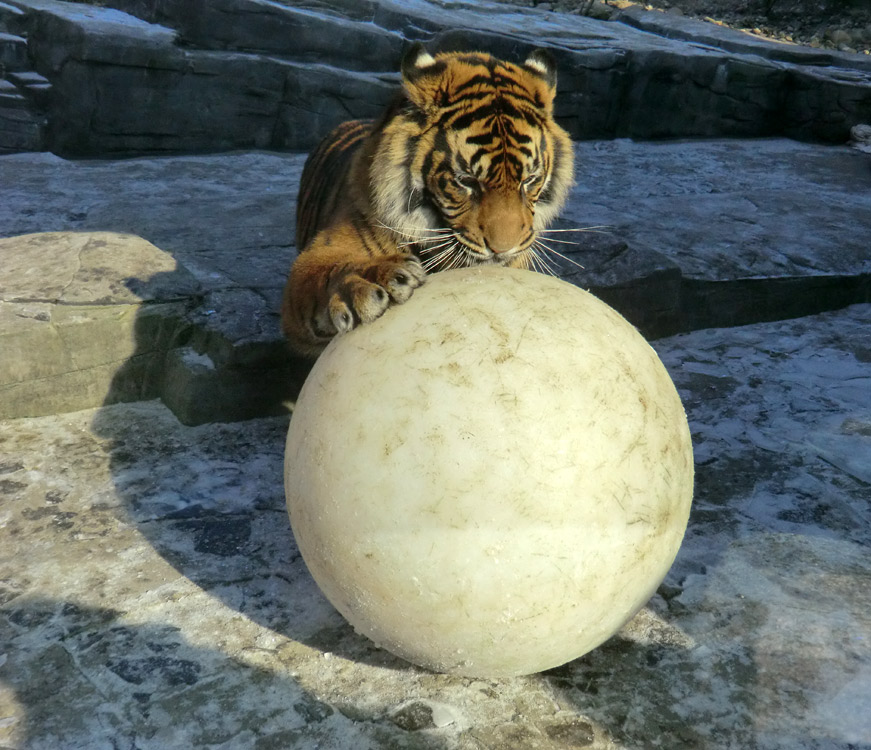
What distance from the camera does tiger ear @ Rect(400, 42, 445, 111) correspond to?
323 cm

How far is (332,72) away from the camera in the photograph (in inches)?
300

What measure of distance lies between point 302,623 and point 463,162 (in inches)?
61.0

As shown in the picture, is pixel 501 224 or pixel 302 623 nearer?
pixel 302 623

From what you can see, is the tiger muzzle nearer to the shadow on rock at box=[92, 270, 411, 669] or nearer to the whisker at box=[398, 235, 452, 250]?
the whisker at box=[398, 235, 452, 250]

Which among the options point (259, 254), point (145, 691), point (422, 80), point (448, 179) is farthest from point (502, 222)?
point (259, 254)

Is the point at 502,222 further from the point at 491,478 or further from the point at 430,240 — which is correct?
the point at 491,478

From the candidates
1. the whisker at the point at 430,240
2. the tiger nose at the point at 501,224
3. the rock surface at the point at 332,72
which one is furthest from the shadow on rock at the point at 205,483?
the rock surface at the point at 332,72

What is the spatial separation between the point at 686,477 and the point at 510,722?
78cm

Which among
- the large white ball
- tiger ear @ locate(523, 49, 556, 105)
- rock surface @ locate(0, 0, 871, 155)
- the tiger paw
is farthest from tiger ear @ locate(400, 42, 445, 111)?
rock surface @ locate(0, 0, 871, 155)

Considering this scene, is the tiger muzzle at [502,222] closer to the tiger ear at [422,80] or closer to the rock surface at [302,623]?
the tiger ear at [422,80]

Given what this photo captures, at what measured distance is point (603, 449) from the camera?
7.48 feet

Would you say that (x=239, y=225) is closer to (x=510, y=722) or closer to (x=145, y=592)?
→ (x=145, y=592)

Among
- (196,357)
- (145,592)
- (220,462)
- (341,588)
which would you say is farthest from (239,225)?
(341,588)

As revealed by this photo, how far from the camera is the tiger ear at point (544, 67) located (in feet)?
11.4
